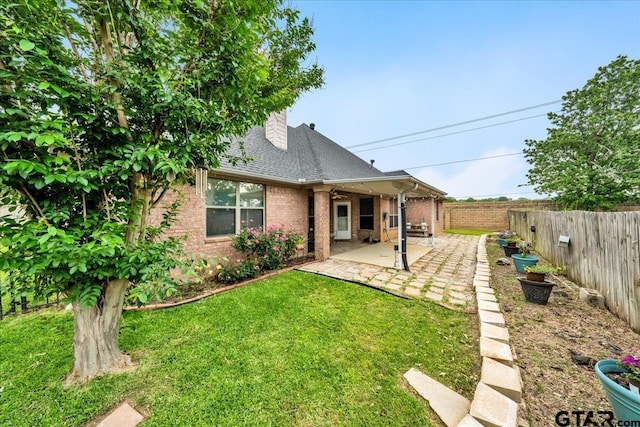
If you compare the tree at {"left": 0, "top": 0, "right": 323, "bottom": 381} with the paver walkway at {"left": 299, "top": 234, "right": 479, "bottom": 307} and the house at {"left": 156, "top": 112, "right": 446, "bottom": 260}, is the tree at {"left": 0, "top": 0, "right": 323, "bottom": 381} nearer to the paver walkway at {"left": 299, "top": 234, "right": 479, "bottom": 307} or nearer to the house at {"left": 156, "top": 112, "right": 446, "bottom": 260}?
the house at {"left": 156, "top": 112, "right": 446, "bottom": 260}

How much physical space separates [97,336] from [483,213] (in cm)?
2108

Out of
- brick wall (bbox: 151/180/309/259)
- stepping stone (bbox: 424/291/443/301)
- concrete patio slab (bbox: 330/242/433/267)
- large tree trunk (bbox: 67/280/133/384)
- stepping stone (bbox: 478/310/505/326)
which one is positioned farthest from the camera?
concrete patio slab (bbox: 330/242/433/267)

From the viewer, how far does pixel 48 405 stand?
2.04m

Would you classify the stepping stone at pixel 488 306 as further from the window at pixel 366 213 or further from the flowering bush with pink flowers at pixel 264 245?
the window at pixel 366 213

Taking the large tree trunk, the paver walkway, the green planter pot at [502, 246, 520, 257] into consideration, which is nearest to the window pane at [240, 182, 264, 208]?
the paver walkway

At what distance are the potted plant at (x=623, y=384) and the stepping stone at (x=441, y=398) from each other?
96 centimetres

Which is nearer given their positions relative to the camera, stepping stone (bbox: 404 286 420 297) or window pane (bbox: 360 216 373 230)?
stepping stone (bbox: 404 286 420 297)

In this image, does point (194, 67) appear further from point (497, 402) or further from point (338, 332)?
point (497, 402)

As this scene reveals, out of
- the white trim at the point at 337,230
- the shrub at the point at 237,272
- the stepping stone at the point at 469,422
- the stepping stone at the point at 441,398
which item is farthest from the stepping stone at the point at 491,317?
the white trim at the point at 337,230

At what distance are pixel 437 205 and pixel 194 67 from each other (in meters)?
16.8

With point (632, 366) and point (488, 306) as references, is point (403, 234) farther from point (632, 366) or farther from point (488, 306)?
point (632, 366)

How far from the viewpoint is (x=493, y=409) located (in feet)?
6.11

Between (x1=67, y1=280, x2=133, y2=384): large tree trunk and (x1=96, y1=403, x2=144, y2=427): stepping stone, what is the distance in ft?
2.06

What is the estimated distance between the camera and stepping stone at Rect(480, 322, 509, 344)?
2901mm
